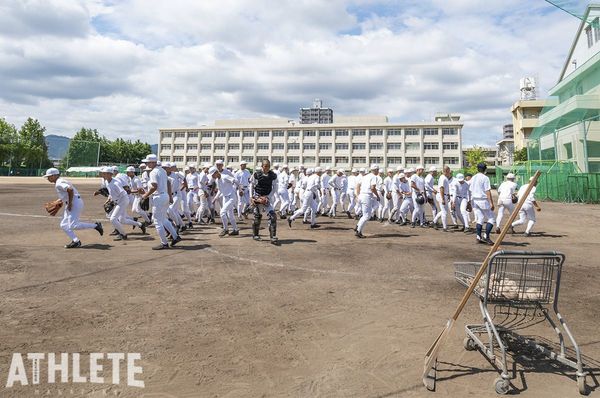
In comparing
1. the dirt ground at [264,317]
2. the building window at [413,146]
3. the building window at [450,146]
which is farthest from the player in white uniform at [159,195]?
the building window at [450,146]

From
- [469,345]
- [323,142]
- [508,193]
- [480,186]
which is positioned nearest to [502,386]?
[469,345]

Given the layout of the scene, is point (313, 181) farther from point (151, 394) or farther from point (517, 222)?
point (151, 394)

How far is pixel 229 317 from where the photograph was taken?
14.5 ft

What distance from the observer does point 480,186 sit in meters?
9.73

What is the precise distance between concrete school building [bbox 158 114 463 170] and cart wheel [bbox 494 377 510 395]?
82.6 metres

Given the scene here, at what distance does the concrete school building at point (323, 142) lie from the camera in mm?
83000

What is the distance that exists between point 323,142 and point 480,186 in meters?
81.1

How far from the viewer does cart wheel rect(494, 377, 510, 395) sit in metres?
2.87

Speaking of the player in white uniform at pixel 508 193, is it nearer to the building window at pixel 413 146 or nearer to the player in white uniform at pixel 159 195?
the player in white uniform at pixel 159 195

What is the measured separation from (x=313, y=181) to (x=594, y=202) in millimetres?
20821

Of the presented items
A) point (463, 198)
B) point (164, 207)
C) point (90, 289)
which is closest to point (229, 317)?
point (90, 289)

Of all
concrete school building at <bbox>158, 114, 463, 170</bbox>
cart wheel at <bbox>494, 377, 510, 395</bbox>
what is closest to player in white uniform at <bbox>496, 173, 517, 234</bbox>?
cart wheel at <bbox>494, 377, 510, 395</bbox>

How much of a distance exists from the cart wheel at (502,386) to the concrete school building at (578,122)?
23357 mm

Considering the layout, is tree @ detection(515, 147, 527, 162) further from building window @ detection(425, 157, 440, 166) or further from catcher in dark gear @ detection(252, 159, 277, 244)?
catcher in dark gear @ detection(252, 159, 277, 244)
